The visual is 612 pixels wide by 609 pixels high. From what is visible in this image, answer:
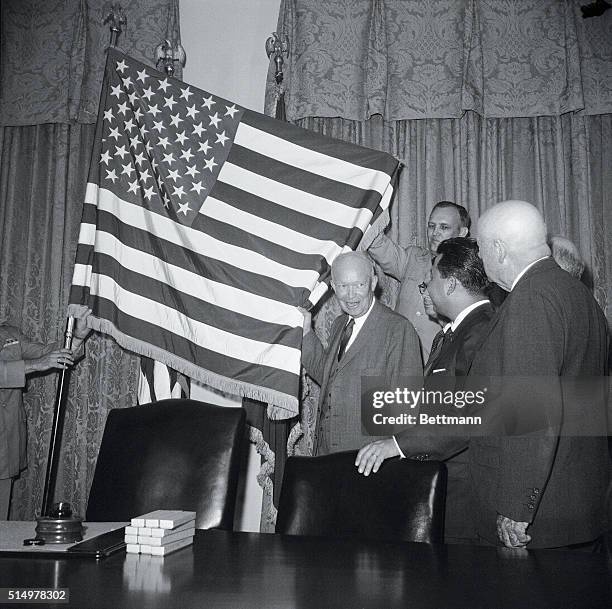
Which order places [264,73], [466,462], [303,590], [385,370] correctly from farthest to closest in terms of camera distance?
[264,73], [385,370], [466,462], [303,590]

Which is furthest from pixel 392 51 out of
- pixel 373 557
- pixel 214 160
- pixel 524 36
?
pixel 373 557

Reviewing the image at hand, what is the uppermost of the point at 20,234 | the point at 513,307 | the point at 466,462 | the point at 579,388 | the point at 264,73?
the point at 264,73

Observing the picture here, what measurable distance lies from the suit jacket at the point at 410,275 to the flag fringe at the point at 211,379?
3.06 feet

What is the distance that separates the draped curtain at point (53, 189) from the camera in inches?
176

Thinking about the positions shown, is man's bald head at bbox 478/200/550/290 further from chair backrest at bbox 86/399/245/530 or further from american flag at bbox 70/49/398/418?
american flag at bbox 70/49/398/418

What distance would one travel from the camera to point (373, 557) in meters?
1.39

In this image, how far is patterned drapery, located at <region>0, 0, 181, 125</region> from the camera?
457 centimetres

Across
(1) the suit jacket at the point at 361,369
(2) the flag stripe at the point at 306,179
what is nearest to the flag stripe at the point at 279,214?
(2) the flag stripe at the point at 306,179

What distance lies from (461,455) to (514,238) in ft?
2.75

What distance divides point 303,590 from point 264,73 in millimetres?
3998

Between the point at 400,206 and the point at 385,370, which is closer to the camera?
the point at 385,370

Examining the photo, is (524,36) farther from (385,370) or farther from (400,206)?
(385,370)

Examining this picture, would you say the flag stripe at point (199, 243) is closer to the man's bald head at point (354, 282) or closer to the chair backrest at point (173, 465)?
the man's bald head at point (354, 282)

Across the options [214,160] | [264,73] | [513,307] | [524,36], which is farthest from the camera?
[264,73]
